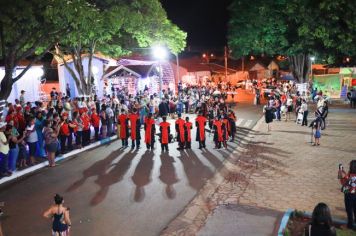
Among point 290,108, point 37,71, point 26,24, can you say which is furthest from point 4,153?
point 290,108

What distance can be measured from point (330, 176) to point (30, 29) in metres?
11.3

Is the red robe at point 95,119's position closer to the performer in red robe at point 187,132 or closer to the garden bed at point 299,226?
the performer in red robe at point 187,132

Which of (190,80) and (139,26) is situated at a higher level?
(139,26)

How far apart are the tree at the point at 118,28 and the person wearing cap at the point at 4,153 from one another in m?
5.03

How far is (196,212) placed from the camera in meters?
9.32

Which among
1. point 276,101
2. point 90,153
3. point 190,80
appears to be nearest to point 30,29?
point 90,153

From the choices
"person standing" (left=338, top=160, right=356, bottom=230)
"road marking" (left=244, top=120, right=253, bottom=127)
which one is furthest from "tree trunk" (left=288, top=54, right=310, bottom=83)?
"person standing" (left=338, top=160, right=356, bottom=230)

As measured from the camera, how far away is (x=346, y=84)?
3164 centimetres

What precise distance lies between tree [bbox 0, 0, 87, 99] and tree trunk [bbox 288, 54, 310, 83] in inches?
1038

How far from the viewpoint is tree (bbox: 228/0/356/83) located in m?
27.0

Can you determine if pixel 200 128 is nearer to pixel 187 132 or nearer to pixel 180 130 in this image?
pixel 187 132

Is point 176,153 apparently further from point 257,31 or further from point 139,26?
point 257,31

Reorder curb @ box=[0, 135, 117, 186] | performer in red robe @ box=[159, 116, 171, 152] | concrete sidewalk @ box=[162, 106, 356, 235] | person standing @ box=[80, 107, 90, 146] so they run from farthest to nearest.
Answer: person standing @ box=[80, 107, 90, 146]
performer in red robe @ box=[159, 116, 171, 152]
curb @ box=[0, 135, 117, 186]
concrete sidewalk @ box=[162, 106, 356, 235]

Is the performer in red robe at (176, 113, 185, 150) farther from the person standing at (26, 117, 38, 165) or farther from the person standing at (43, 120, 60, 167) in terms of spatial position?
the person standing at (26, 117, 38, 165)
